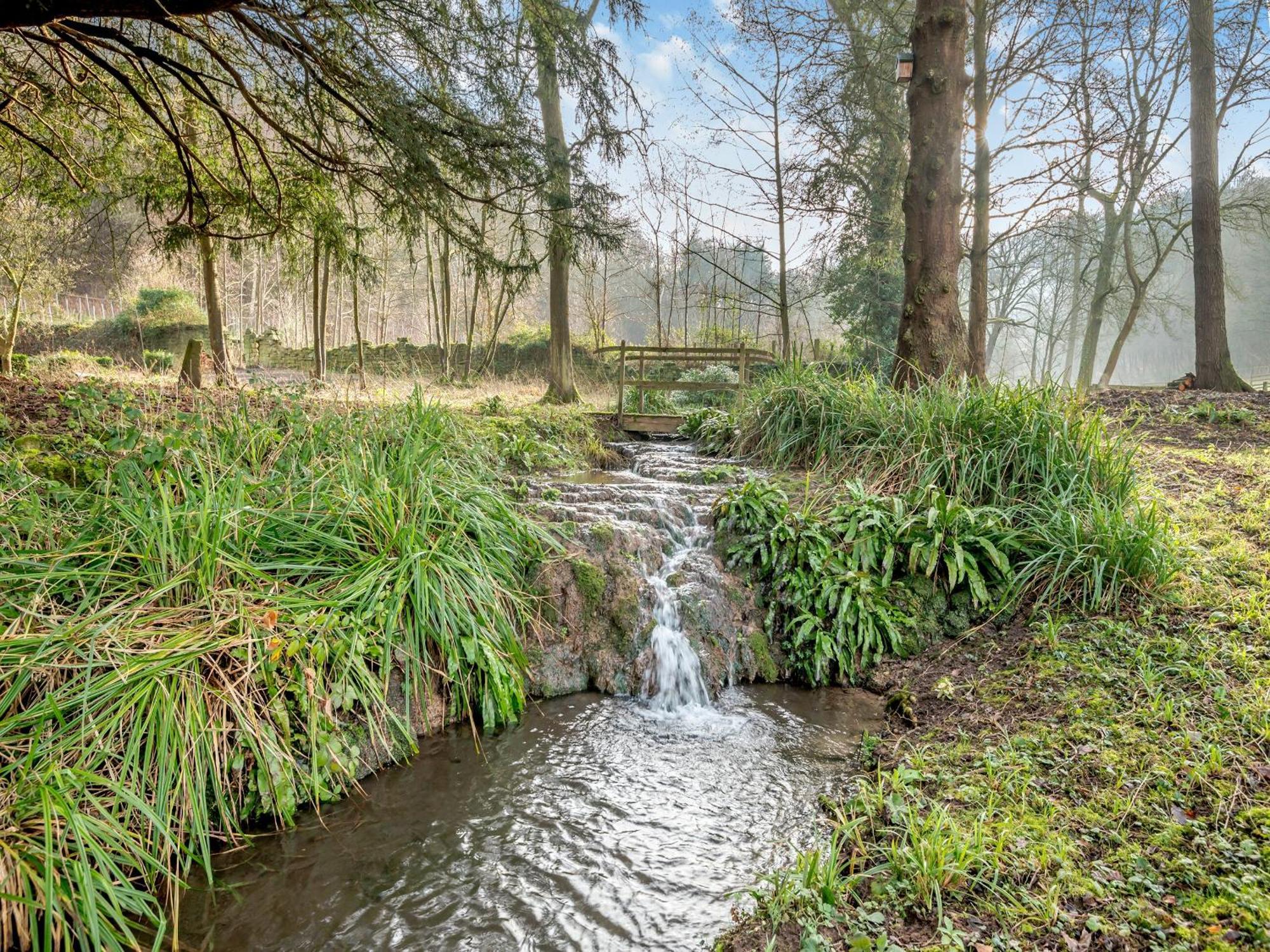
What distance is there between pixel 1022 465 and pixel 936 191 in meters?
3.22

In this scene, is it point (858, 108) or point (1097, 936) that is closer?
point (1097, 936)

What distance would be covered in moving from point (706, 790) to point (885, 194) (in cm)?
1182

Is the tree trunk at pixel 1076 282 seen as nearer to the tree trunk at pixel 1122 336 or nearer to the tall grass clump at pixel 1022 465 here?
the tree trunk at pixel 1122 336

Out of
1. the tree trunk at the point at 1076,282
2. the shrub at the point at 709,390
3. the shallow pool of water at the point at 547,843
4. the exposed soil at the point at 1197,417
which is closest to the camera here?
the shallow pool of water at the point at 547,843

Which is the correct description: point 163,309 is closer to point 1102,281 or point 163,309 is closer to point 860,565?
point 860,565

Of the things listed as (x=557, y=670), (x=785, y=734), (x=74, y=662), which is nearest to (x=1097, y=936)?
(x=785, y=734)

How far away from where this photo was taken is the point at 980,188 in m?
9.90

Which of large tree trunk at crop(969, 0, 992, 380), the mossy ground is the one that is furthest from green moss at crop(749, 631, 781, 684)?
large tree trunk at crop(969, 0, 992, 380)

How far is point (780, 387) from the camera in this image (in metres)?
6.46

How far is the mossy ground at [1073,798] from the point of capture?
5.50 feet

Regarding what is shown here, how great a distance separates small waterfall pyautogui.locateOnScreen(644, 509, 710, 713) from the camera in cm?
379

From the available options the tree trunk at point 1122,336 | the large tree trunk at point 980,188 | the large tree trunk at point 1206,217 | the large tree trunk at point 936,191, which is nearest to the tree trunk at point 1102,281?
the tree trunk at point 1122,336

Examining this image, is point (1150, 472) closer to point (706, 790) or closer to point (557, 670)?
point (706, 790)

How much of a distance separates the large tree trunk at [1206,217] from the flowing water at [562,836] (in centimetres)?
956
